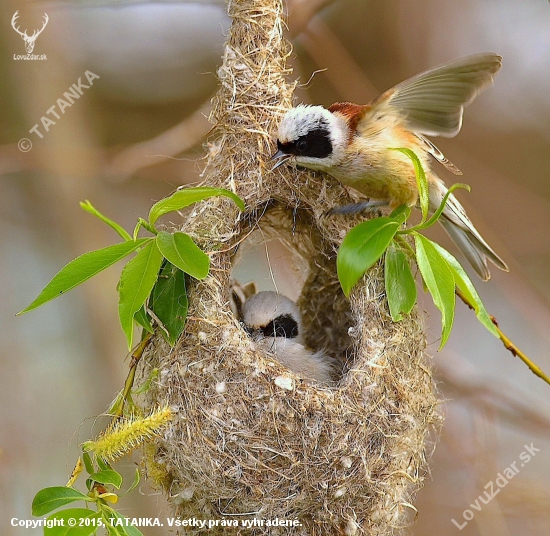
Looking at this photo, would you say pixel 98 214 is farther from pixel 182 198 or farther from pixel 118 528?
pixel 118 528

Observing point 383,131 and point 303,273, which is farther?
point 303,273

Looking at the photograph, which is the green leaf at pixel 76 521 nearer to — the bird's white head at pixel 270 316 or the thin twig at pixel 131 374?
the thin twig at pixel 131 374

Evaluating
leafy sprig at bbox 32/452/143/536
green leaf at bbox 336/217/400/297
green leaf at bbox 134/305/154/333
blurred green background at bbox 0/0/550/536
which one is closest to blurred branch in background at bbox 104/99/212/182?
blurred green background at bbox 0/0/550/536

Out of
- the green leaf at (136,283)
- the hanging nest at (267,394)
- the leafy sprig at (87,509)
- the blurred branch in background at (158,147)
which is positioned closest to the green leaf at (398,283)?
the hanging nest at (267,394)

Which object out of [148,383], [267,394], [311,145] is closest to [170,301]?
[148,383]

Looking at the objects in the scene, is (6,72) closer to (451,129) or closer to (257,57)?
(257,57)

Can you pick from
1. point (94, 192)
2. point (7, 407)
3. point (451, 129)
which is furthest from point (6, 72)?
point (451, 129)
